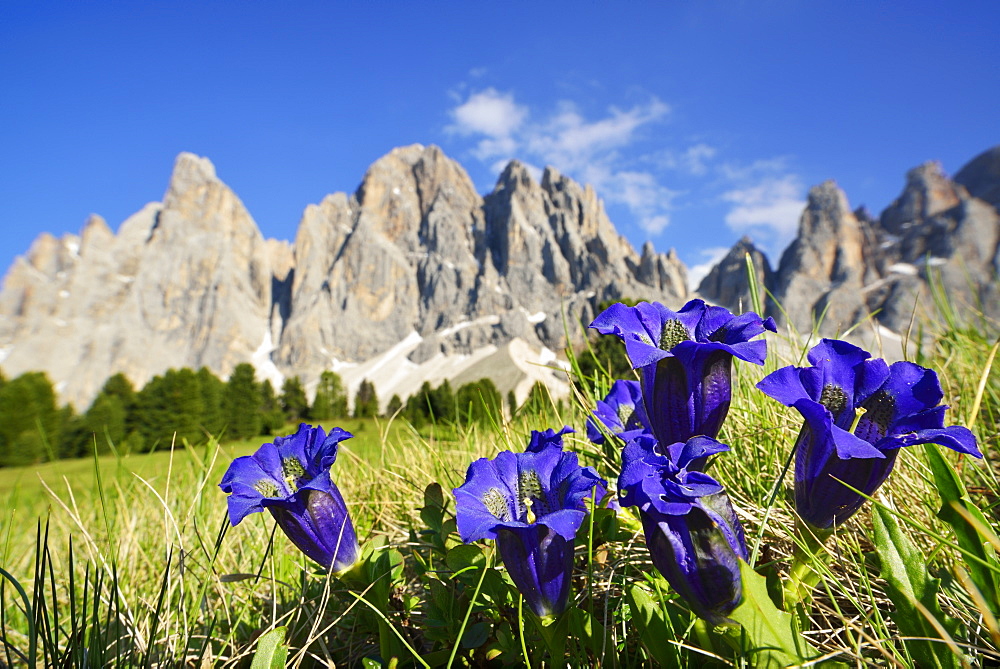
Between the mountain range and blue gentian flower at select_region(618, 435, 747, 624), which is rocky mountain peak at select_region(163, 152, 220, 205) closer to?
the mountain range

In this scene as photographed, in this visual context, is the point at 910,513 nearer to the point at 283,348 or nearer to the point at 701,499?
the point at 701,499

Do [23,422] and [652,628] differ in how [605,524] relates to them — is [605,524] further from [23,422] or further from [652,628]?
[23,422]

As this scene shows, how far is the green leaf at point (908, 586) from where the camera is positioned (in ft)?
3.00

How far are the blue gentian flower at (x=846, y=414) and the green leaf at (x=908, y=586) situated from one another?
0.23ft

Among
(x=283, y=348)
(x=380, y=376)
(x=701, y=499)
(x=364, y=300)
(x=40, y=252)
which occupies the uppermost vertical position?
(x=40, y=252)

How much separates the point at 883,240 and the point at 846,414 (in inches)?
4869

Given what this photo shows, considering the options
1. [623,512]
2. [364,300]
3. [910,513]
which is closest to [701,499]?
[623,512]

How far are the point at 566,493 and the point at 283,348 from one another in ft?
394

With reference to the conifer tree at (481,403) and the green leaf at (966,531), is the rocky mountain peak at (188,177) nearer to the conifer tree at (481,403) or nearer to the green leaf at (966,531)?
the conifer tree at (481,403)

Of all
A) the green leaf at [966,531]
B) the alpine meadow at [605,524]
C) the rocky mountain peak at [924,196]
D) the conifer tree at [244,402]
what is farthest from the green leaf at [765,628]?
the rocky mountain peak at [924,196]

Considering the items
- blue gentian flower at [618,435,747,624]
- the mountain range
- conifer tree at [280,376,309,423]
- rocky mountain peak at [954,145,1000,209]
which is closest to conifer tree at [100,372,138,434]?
conifer tree at [280,376,309,423]

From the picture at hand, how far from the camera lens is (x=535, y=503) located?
1.07 meters

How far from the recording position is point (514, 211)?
11231cm

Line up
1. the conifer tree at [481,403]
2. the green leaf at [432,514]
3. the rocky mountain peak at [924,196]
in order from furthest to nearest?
the rocky mountain peak at [924,196], the conifer tree at [481,403], the green leaf at [432,514]
